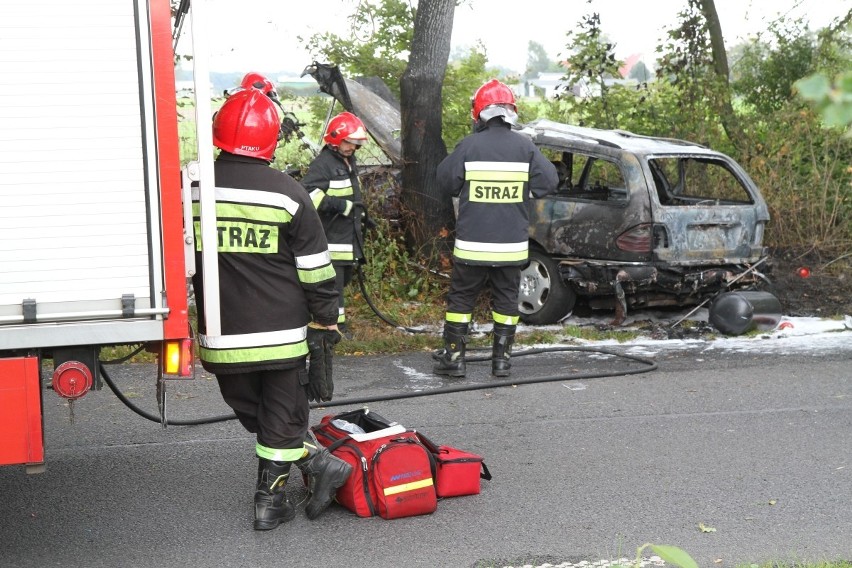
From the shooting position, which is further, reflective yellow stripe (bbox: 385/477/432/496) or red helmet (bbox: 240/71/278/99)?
red helmet (bbox: 240/71/278/99)

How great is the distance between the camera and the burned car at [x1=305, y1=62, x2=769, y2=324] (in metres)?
8.41

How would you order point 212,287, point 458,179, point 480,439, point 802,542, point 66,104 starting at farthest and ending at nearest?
1. point 458,179
2. point 480,439
3. point 802,542
4. point 212,287
5. point 66,104

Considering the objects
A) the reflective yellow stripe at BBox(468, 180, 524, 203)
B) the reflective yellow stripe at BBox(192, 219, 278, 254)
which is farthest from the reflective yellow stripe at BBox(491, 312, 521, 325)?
the reflective yellow stripe at BBox(192, 219, 278, 254)

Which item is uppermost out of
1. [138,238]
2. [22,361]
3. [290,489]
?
[138,238]

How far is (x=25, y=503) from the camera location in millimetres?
4789

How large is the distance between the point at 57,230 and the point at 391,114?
7629mm

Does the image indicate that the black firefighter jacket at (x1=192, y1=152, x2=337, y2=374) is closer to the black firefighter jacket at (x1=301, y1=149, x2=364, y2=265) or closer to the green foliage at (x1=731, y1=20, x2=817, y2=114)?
the black firefighter jacket at (x1=301, y1=149, x2=364, y2=265)

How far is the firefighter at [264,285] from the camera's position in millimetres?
4309

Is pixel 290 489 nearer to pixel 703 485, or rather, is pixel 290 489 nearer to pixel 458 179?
pixel 703 485

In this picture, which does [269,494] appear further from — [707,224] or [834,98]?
[707,224]

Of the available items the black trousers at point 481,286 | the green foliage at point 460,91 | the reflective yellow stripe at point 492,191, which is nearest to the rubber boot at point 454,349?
the black trousers at point 481,286

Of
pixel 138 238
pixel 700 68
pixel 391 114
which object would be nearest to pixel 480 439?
pixel 138 238

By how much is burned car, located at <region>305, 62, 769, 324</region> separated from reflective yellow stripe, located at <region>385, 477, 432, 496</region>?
4.12m

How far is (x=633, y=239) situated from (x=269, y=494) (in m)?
4.75
